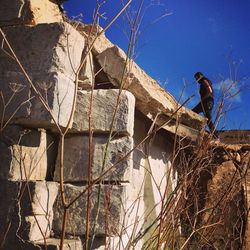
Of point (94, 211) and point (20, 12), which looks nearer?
point (94, 211)

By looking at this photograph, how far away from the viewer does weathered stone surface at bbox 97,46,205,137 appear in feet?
9.80

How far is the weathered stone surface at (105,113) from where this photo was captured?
2.67 meters

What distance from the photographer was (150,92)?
3.25 meters

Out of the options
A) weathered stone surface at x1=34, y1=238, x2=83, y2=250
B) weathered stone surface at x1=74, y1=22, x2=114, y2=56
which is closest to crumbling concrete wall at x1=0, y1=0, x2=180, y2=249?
weathered stone surface at x1=34, y1=238, x2=83, y2=250

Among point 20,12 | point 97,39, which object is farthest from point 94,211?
point 20,12

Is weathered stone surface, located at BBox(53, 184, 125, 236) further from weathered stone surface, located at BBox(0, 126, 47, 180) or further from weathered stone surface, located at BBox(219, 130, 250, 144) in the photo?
weathered stone surface, located at BBox(219, 130, 250, 144)

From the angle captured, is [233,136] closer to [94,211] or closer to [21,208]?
[94,211]

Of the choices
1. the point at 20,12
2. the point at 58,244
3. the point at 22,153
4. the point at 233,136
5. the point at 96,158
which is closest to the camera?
the point at 58,244

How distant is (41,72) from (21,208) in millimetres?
906

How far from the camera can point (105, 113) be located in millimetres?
2721

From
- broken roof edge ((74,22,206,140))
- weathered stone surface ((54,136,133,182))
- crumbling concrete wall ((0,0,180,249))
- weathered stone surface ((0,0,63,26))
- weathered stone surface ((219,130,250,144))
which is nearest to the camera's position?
crumbling concrete wall ((0,0,180,249))

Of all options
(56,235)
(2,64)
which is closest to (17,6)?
(2,64)

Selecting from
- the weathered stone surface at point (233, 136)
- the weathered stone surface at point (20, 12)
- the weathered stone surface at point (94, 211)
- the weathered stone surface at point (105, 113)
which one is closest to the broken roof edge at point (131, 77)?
the weathered stone surface at point (105, 113)

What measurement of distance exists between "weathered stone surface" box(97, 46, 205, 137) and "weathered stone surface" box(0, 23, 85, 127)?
29 centimetres
